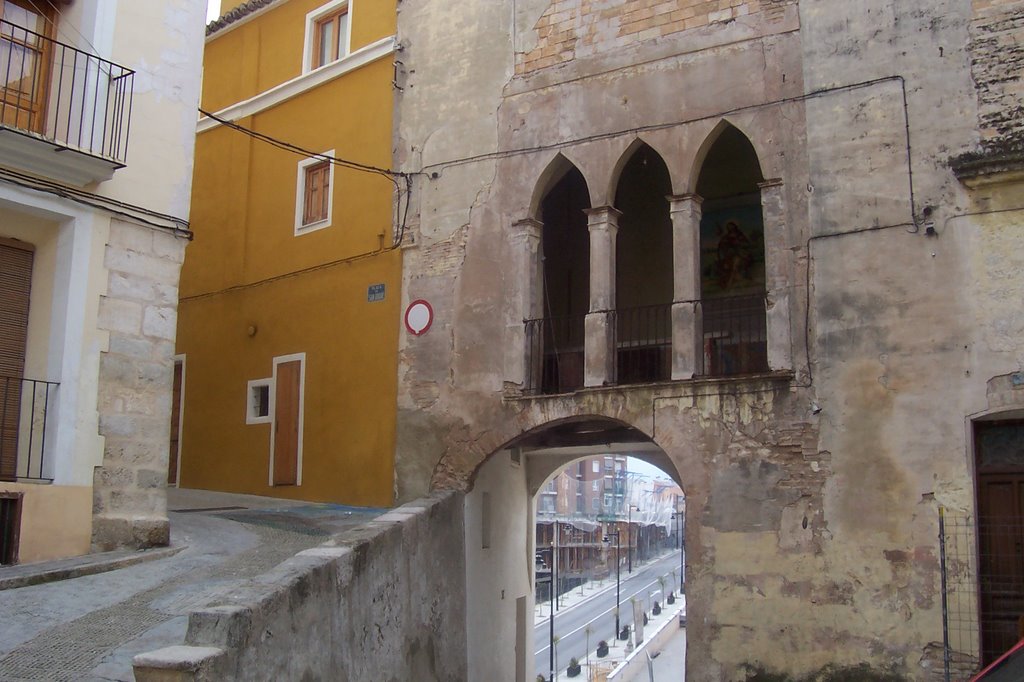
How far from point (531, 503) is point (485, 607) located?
2.81 metres

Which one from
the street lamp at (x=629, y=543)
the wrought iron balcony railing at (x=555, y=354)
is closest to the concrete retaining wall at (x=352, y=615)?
the wrought iron balcony railing at (x=555, y=354)

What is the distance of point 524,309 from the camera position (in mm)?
12484

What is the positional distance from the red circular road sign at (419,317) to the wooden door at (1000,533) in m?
6.54

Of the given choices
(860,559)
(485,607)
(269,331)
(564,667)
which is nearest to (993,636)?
(860,559)

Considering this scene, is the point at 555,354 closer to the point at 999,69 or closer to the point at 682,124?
the point at 682,124

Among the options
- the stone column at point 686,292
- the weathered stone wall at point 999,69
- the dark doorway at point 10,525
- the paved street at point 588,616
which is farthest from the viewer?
the paved street at point 588,616

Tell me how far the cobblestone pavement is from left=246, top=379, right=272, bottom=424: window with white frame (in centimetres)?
413

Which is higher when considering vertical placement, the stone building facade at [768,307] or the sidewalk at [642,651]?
the stone building facade at [768,307]

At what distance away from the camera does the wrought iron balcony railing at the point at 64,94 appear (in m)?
9.84

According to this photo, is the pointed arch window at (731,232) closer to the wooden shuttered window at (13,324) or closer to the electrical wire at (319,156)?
the electrical wire at (319,156)

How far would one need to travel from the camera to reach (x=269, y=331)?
15273 mm

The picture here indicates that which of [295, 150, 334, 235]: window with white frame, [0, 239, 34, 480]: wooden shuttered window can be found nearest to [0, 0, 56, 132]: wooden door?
[0, 239, 34, 480]: wooden shuttered window

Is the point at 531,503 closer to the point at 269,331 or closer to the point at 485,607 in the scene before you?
the point at 485,607

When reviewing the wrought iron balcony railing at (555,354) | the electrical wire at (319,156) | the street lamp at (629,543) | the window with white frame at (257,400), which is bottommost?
the street lamp at (629,543)
